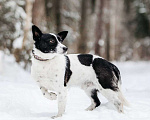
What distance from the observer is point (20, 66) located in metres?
12.2

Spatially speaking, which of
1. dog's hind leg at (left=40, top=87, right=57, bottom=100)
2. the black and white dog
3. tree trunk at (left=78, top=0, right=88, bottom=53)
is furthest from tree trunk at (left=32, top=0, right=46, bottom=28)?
dog's hind leg at (left=40, top=87, right=57, bottom=100)

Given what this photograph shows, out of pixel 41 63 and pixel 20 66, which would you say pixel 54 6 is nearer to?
pixel 20 66

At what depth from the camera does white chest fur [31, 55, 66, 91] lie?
4801 millimetres

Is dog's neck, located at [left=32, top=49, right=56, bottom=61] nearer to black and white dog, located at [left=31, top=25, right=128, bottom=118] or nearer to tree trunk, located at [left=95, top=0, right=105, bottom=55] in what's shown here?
black and white dog, located at [left=31, top=25, right=128, bottom=118]

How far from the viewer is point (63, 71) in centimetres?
490

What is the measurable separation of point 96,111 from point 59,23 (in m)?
13.7

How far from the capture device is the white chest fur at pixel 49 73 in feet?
15.8

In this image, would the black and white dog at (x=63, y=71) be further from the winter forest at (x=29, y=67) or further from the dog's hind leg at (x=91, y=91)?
the winter forest at (x=29, y=67)

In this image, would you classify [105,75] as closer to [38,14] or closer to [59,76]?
[59,76]

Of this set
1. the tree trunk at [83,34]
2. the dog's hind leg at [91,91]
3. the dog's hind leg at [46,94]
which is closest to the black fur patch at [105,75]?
the dog's hind leg at [91,91]

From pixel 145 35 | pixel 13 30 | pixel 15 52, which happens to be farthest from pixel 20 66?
pixel 145 35

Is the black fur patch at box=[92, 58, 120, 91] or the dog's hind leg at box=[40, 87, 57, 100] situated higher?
the black fur patch at box=[92, 58, 120, 91]

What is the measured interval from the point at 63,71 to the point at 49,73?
26 centimetres

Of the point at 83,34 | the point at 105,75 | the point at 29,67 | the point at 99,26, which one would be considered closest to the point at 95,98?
the point at 105,75
